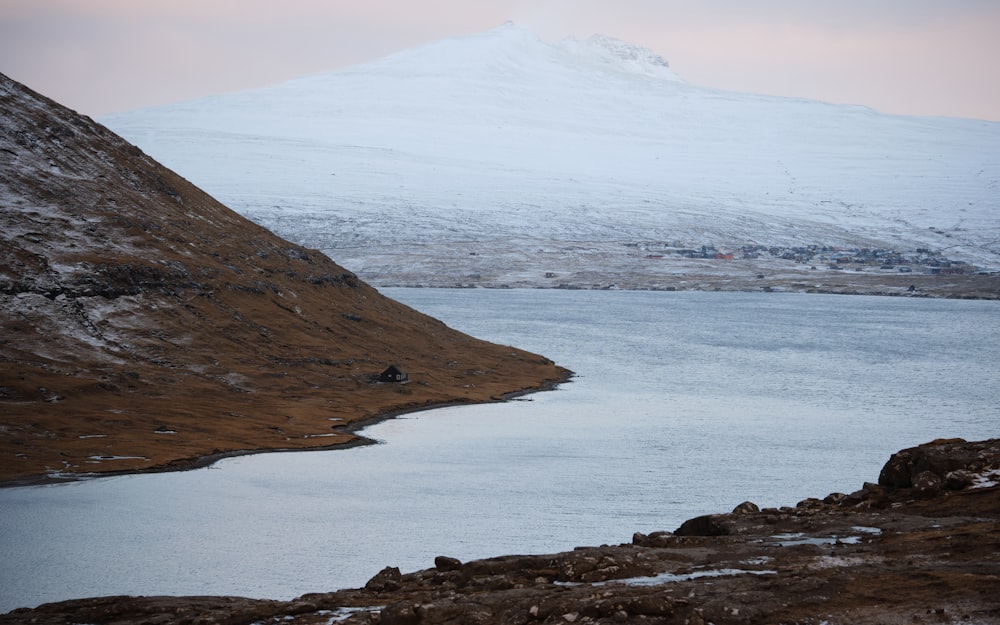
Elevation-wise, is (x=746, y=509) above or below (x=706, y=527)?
above

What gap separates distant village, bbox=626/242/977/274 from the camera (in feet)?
593

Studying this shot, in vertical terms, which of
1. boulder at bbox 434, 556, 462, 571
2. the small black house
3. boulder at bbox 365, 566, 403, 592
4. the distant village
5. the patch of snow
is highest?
the distant village

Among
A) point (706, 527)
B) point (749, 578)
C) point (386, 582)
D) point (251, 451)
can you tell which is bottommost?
point (386, 582)

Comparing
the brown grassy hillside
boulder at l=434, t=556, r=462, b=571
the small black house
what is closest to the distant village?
the brown grassy hillside

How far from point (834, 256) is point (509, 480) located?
16016 cm

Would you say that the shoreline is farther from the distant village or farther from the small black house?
the distant village

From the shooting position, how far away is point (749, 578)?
15.8 metres

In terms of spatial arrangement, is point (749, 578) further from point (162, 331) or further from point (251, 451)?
point (162, 331)

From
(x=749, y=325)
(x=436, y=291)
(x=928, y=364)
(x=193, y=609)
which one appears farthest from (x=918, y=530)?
(x=436, y=291)

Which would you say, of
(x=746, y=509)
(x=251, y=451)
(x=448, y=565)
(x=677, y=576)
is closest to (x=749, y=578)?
(x=677, y=576)

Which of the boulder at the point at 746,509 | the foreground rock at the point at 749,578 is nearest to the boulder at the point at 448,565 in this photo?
the foreground rock at the point at 749,578

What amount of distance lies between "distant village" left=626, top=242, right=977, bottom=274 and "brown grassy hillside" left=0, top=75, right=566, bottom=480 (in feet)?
392

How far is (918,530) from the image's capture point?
687 inches

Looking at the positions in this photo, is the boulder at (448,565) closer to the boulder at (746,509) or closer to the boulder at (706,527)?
the boulder at (706,527)
